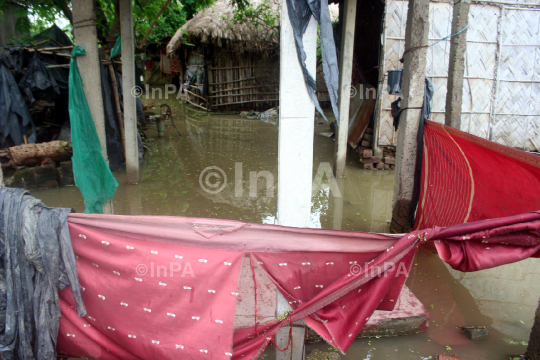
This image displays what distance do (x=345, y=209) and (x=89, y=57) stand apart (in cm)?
403

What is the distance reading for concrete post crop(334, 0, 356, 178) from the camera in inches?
257

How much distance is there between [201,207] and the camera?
18.3ft

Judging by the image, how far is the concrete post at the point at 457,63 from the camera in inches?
168

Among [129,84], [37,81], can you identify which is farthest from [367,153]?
[37,81]

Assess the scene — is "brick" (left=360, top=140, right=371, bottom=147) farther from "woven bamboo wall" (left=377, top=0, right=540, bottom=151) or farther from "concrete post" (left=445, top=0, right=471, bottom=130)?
"concrete post" (left=445, top=0, right=471, bottom=130)

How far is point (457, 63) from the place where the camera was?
4344 mm

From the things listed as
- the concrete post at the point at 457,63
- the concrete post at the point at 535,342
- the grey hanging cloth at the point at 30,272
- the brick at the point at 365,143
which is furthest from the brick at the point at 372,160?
the grey hanging cloth at the point at 30,272

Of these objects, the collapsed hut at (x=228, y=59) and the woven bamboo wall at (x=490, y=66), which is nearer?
the woven bamboo wall at (x=490, y=66)

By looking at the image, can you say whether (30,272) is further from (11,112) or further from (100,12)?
(100,12)

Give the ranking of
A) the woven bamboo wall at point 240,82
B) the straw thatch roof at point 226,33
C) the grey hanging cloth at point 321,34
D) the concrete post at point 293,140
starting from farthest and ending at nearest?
the woven bamboo wall at point 240,82 < the straw thatch roof at point 226,33 < the concrete post at point 293,140 < the grey hanging cloth at point 321,34

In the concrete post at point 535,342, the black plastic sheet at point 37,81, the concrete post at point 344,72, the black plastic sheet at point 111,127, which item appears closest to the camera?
the concrete post at point 535,342

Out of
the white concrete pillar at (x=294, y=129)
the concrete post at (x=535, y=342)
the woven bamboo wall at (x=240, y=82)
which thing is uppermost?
the woven bamboo wall at (x=240, y=82)

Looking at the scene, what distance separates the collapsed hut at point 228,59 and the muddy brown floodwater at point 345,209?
4.82 metres

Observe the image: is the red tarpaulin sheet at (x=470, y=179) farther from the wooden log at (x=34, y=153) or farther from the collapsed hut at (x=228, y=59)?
the collapsed hut at (x=228, y=59)
